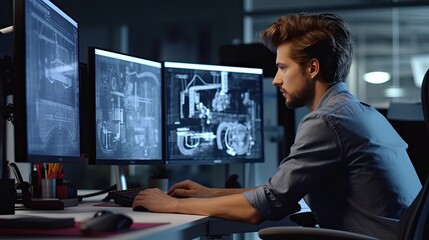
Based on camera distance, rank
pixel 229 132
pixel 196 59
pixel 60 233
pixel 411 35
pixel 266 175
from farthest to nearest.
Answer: pixel 196 59 → pixel 411 35 → pixel 266 175 → pixel 229 132 → pixel 60 233

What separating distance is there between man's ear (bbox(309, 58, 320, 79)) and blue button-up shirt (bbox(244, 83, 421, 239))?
16 cm

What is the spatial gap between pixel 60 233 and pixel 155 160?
4.43ft

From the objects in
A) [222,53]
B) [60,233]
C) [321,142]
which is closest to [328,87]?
[321,142]

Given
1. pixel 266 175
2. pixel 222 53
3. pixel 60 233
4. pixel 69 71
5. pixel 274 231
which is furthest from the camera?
pixel 222 53

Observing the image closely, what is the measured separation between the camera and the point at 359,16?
7.11 metres

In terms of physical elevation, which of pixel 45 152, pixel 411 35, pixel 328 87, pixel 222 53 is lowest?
pixel 45 152

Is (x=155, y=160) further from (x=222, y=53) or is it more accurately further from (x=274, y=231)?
(x=222, y=53)

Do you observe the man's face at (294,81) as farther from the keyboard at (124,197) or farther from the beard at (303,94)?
the keyboard at (124,197)

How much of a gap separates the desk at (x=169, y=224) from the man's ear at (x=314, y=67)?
1.70 ft

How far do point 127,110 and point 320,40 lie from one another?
786 millimetres

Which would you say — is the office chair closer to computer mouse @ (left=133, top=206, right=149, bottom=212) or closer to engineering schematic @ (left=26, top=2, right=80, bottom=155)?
computer mouse @ (left=133, top=206, right=149, bottom=212)

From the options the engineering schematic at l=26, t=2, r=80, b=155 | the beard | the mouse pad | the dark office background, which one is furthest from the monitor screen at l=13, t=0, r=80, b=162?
the dark office background

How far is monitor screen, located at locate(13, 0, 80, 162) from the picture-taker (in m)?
1.73

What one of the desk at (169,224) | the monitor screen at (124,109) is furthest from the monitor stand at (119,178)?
the desk at (169,224)
